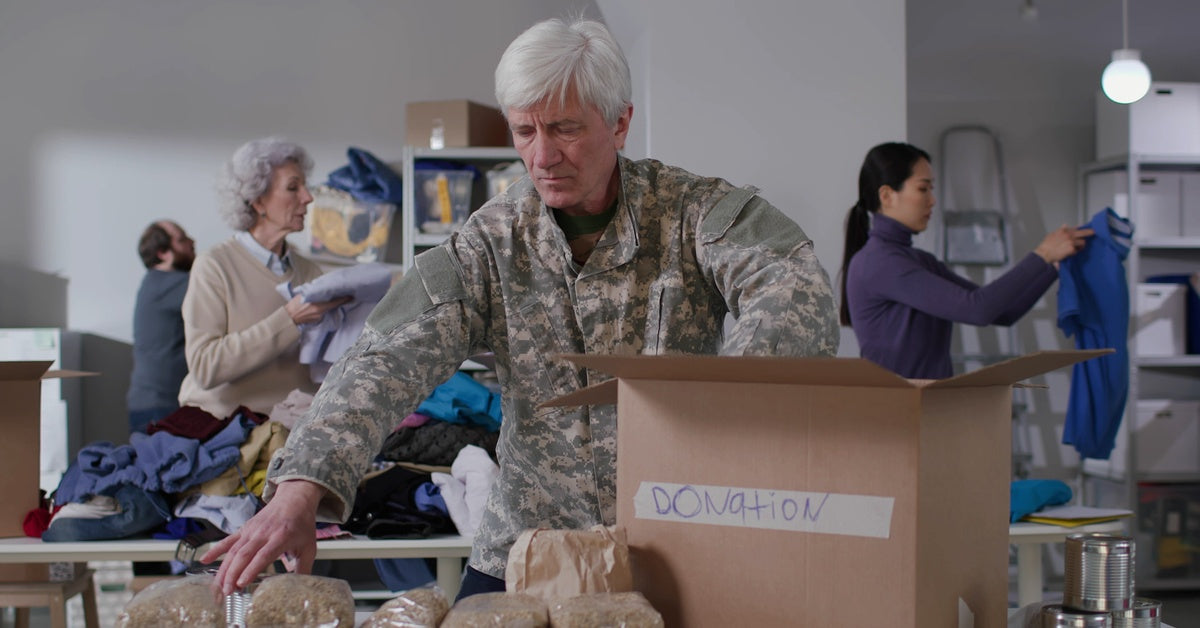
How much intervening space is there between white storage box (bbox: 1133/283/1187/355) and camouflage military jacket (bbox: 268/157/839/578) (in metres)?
4.16

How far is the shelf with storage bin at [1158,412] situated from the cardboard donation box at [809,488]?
14.4ft

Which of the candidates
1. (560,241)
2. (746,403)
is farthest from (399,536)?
(746,403)

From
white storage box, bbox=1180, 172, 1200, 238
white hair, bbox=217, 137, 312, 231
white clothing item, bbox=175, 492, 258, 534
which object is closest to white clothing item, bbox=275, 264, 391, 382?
white hair, bbox=217, 137, 312, 231

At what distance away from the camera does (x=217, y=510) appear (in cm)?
270

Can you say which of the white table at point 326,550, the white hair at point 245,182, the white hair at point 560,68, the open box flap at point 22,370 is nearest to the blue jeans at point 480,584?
the white hair at point 560,68

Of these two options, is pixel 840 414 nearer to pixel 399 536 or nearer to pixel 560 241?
pixel 560 241

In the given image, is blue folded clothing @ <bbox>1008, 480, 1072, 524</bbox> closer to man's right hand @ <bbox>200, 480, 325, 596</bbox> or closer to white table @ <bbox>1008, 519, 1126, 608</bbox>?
white table @ <bbox>1008, 519, 1126, 608</bbox>

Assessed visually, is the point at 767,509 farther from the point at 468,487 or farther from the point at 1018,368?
the point at 468,487

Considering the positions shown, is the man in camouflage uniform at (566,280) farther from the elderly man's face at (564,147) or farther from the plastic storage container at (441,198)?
the plastic storage container at (441,198)

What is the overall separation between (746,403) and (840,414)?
9 centimetres

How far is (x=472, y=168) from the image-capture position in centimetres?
472

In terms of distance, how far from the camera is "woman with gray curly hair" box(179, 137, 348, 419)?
3051 millimetres

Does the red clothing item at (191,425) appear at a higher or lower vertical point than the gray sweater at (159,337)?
lower

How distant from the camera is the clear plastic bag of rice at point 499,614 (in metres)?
0.94
